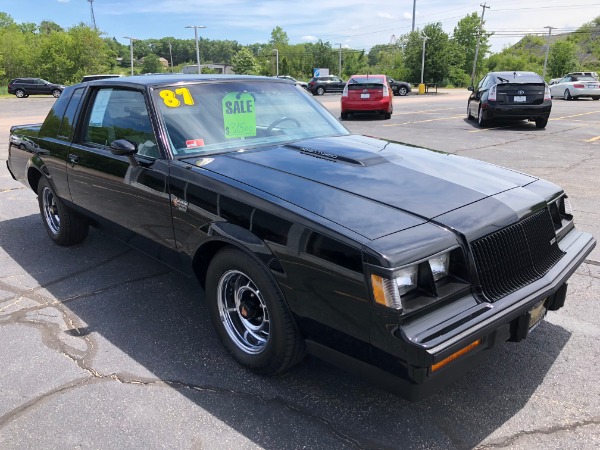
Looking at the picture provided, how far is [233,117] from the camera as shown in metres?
3.54

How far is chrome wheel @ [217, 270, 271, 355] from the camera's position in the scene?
110 inches

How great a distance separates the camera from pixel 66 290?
4.04 m

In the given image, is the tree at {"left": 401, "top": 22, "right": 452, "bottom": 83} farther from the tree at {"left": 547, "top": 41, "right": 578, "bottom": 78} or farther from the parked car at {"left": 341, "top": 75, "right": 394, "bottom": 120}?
the parked car at {"left": 341, "top": 75, "right": 394, "bottom": 120}

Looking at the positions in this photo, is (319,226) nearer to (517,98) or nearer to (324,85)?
(517,98)

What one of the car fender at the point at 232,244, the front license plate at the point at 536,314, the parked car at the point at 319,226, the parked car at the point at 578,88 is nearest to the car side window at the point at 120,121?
the parked car at the point at 319,226

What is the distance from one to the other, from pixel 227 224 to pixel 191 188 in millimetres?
418

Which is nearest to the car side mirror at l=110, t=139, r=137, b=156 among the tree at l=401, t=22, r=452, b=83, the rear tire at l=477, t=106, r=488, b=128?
the rear tire at l=477, t=106, r=488, b=128

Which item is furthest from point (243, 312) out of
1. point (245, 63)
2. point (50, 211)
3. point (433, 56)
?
point (245, 63)

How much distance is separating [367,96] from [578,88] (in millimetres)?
18044

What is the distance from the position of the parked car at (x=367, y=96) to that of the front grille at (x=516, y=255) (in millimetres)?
14952

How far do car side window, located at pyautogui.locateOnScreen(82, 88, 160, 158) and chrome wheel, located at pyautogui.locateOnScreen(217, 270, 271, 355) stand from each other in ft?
3.36

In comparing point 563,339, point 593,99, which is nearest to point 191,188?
point 563,339

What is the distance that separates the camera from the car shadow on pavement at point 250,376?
7.92 feet

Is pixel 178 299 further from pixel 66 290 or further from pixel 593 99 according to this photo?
pixel 593 99
